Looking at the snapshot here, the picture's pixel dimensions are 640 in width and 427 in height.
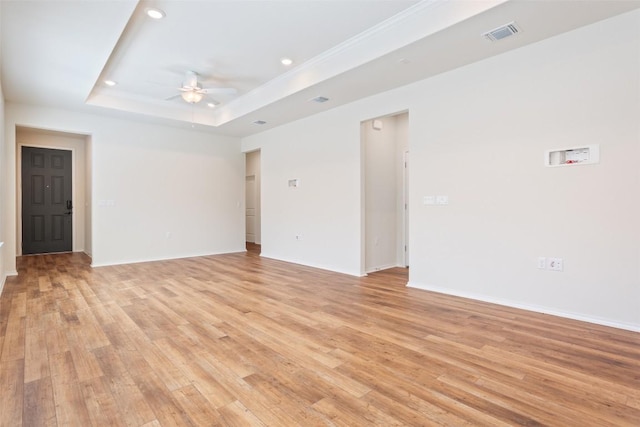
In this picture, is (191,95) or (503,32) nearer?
(503,32)

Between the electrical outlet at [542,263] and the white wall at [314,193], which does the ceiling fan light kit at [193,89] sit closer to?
the white wall at [314,193]

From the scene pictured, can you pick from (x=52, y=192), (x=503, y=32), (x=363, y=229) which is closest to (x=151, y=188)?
(x=52, y=192)

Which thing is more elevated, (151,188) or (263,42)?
(263,42)

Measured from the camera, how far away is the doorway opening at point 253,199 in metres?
9.21

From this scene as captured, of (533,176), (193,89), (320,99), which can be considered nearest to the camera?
(533,176)

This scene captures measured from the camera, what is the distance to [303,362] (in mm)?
2264

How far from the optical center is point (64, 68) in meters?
4.00

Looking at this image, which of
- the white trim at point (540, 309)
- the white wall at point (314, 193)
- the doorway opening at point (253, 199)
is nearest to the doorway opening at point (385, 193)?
the white wall at point (314, 193)

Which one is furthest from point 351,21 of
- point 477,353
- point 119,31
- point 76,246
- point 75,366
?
point 76,246

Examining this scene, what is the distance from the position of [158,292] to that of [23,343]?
1595mm

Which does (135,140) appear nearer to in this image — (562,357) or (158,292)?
(158,292)

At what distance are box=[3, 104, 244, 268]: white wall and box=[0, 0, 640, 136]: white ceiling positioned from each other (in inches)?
30.7

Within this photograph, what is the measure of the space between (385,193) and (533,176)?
101 inches

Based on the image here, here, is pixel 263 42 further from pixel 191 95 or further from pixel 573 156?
pixel 573 156
